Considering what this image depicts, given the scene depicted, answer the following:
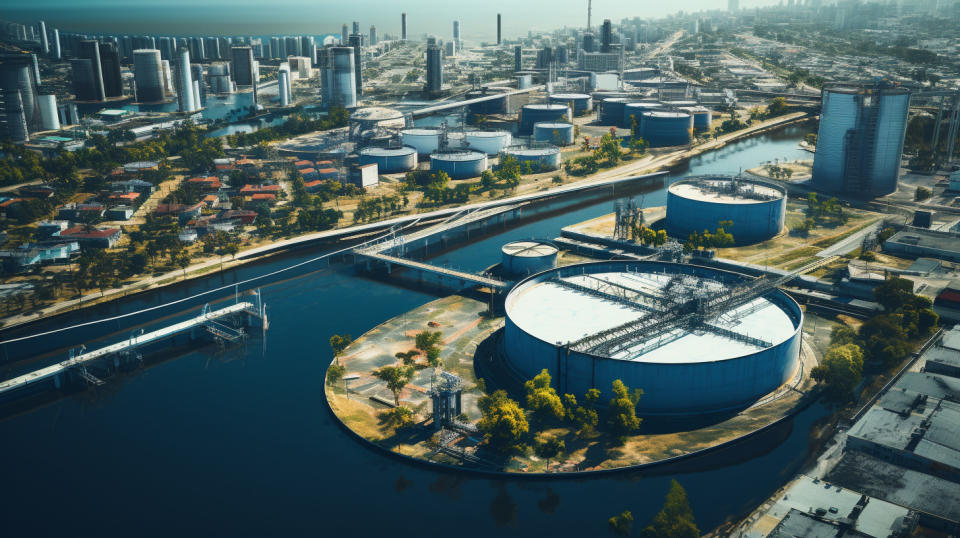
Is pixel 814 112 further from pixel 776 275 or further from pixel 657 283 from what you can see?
pixel 657 283

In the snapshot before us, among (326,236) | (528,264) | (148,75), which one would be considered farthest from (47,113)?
(528,264)

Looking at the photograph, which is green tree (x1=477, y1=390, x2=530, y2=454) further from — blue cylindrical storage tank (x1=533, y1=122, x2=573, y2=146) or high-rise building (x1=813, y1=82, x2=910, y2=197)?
blue cylindrical storage tank (x1=533, y1=122, x2=573, y2=146)

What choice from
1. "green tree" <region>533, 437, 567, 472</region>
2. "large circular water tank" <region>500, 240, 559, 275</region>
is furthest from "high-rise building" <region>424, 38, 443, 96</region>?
"green tree" <region>533, 437, 567, 472</region>

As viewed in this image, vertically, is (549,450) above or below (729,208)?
below

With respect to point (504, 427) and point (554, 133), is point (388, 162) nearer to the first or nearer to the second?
point (554, 133)

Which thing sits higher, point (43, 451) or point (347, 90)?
point (347, 90)

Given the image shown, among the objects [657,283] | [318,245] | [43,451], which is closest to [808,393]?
[657,283]

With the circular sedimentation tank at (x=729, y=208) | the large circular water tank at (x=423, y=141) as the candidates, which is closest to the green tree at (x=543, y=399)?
the circular sedimentation tank at (x=729, y=208)
